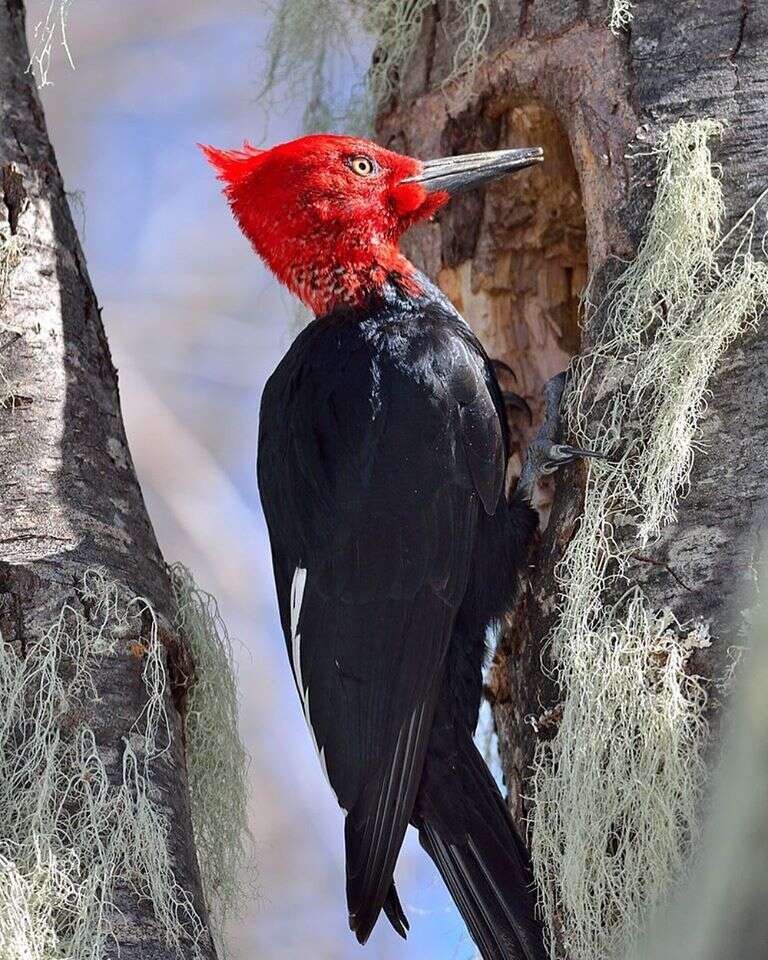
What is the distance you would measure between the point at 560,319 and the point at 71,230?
955 millimetres

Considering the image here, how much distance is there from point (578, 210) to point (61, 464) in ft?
3.81

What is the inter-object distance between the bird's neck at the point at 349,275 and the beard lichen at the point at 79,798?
79 centimetres

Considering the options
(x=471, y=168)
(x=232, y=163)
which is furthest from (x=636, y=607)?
(x=232, y=163)

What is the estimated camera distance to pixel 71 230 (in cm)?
261

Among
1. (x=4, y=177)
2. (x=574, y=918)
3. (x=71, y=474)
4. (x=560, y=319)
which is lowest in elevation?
(x=574, y=918)

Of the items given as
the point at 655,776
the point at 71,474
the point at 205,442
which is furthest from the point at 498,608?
the point at 205,442

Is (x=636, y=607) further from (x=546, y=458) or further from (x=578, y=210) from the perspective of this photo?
(x=578, y=210)

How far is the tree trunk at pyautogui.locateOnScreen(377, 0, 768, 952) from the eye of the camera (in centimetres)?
220

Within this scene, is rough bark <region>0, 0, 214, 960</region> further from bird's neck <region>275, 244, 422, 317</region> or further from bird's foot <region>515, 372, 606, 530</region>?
bird's foot <region>515, 372, 606, 530</region>

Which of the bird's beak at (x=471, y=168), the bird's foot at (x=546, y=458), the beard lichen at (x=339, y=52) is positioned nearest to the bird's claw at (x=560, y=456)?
the bird's foot at (x=546, y=458)

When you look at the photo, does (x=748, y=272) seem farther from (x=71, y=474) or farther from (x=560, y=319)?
(x=71, y=474)

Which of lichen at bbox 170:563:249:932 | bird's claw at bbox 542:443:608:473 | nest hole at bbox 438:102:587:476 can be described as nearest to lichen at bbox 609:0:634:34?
nest hole at bbox 438:102:587:476

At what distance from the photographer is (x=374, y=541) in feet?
8.20

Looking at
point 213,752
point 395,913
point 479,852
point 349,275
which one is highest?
point 349,275
